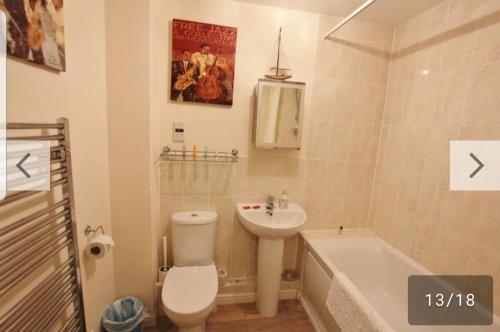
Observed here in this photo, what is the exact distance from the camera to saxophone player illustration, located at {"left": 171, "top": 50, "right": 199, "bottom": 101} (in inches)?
63.9

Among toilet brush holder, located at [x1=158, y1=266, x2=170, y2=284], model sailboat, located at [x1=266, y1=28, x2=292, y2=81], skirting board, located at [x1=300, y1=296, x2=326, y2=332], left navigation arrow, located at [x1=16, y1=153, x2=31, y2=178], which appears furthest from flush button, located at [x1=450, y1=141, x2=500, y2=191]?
left navigation arrow, located at [x1=16, y1=153, x2=31, y2=178]

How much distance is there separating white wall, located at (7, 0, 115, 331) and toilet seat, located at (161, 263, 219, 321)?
1.32 ft

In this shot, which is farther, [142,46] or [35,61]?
[142,46]

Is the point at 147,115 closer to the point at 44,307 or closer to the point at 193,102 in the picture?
the point at 193,102

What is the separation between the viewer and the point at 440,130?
5.02ft

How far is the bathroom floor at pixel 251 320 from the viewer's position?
5.64 ft

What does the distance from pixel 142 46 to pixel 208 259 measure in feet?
4.88

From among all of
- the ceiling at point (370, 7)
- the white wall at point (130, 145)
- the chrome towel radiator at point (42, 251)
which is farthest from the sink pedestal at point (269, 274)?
the ceiling at point (370, 7)

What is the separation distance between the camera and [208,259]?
1750mm

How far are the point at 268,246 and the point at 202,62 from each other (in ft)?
4.64

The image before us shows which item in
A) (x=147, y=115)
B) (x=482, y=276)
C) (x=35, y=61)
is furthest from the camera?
(x=147, y=115)

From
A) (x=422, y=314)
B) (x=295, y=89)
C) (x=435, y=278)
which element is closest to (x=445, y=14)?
(x=295, y=89)

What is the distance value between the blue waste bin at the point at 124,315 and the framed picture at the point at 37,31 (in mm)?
1408

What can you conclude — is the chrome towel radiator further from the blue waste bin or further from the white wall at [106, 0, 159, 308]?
the white wall at [106, 0, 159, 308]
